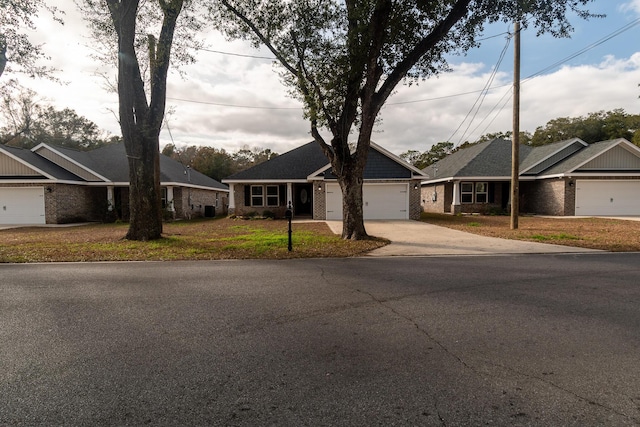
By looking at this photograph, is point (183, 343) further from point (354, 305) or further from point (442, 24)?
point (442, 24)

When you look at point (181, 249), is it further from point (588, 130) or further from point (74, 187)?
point (588, 130)

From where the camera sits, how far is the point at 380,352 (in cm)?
343

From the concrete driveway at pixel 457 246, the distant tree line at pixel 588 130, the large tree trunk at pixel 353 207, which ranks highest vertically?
the distant tree line at pixel 588 130

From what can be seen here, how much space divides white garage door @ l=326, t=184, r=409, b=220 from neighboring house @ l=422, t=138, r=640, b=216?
16.8 ft

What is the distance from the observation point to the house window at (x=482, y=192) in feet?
85.6

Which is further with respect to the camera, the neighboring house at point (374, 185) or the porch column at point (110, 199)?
the porch column at point (110, 199)

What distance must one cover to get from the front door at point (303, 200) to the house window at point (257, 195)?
10.2 feet

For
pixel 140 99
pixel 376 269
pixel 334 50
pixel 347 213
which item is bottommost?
pixel 376 269

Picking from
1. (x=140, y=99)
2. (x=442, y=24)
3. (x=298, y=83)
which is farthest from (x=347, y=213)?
(x=140, y=99)

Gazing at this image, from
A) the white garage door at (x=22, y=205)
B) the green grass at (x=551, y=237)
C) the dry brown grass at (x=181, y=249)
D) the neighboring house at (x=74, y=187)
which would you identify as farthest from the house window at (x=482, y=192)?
the white garage door at (x=22, y=205)

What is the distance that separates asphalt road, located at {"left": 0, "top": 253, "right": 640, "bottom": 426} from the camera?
2477 mm

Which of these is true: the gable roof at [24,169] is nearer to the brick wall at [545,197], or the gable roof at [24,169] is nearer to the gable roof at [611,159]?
the brick wall at [545,197]

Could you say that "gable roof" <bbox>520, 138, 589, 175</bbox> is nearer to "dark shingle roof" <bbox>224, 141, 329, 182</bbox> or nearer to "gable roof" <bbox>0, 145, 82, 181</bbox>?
"dark shingle roof" <bbox>224, 141, 329, 182</bbox>

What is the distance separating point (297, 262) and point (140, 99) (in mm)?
8832
